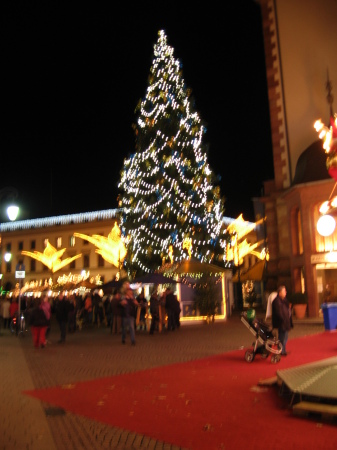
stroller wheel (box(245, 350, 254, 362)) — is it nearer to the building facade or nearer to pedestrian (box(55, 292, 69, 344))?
pedestrian (box(55, 292, 69, 344))

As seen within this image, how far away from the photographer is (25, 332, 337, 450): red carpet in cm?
665

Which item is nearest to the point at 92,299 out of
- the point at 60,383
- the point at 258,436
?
the point at 60,383

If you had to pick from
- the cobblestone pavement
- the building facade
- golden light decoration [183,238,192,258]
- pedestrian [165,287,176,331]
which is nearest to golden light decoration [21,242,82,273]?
golden light decoration [183,238,192,258]

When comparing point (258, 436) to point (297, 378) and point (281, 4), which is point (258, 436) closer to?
point (297, 378)

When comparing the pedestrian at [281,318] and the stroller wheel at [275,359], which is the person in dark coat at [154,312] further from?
the stroller wheel at [275,359]

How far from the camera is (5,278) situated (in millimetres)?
81375

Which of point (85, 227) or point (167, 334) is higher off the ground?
point (85, 227)

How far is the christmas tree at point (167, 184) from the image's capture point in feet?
111

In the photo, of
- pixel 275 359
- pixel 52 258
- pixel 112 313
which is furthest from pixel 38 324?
pixel 52 258

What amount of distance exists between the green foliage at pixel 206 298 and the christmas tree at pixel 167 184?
21.6ft

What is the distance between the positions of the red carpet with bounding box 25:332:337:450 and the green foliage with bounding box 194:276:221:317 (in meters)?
13.5

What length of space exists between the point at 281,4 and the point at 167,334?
24.7 m

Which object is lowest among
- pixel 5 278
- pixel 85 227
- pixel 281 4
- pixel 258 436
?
pixel 258 436

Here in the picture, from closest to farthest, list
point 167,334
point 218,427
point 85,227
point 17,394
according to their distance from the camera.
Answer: point 218,427, point 17,394, point 167,334, point 85,227
